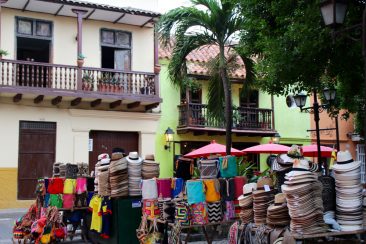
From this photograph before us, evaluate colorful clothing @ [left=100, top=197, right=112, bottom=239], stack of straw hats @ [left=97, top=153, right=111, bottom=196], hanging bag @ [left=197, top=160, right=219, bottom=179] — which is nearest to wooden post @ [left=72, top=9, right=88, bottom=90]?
stack of straw hats @ [left=97, top=153, right=111, bottom=196]

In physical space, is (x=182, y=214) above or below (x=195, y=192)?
below

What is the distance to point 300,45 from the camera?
799cm

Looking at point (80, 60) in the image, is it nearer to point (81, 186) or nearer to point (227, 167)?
point (81, 186)

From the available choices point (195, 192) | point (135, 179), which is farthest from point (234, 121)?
→ point (195, 192)

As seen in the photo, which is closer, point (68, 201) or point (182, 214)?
point (182, 214)

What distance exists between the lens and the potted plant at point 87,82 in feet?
61.9

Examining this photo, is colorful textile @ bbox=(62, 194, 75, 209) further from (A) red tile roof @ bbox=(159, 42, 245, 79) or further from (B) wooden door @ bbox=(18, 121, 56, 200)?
(A) red tile roof @ bbox=(159, 42, 245, 79)

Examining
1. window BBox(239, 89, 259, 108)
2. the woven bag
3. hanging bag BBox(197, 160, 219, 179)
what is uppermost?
window BBox(239, 89, 259, 108)

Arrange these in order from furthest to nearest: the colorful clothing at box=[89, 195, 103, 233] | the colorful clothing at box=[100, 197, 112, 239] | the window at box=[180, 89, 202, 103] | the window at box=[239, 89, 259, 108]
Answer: the window at box=[239, 89, 259, 108]
the window at box=[180, 89, 202, 103]
the colorful clothing at box=[89, 195, 103, 233]
the colorful clothing at box=[100, 197, 112, 239]

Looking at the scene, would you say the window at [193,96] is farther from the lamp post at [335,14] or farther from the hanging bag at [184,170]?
the lamp post at [335,14]

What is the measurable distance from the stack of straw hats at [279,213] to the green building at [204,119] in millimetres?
14497

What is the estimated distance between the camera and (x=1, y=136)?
17797 millimetres

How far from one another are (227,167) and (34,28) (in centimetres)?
1306

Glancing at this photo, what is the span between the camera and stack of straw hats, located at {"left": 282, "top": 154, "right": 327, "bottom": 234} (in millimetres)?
5828
